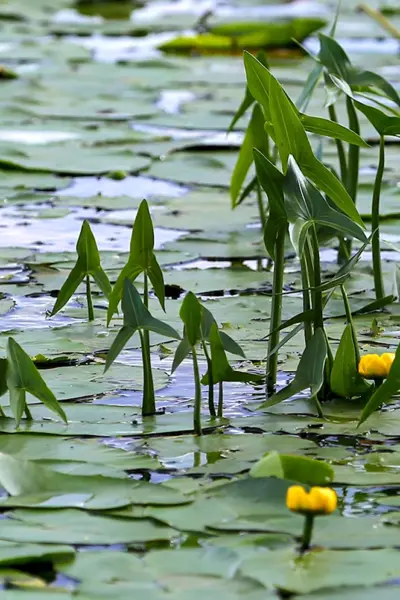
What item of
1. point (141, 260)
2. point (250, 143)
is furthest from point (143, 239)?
point (250, 143)

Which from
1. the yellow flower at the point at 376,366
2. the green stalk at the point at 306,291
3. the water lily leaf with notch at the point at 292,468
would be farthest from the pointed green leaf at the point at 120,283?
the water lily leaf with notch at the point at 292,468

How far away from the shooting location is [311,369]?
54.7 inches

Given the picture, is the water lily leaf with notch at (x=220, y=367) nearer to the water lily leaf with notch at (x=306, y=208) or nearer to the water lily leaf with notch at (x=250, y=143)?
the water lily leaf with notch at (x=306, y=208)

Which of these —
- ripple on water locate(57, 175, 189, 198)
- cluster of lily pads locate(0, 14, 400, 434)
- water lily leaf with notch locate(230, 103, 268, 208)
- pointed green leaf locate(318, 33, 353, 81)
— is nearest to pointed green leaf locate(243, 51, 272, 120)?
cluster of lily pads locate(0, 14, 400, 434)

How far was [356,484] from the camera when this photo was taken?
1.21 metres

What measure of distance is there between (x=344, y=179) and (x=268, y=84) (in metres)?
0.74

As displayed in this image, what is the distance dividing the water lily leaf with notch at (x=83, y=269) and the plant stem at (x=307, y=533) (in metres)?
0.66

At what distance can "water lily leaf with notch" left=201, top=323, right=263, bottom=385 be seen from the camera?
1.40 m

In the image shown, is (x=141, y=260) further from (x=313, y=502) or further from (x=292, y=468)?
(x=313, y=502)

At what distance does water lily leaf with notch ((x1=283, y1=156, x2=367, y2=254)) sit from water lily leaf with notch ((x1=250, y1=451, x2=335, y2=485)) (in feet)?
1.05

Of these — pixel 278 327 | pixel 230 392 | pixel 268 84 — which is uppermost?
pixel 268 84

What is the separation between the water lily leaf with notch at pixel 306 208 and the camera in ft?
4.51

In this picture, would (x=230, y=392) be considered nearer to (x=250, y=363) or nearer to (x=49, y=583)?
(x=250, y=363)

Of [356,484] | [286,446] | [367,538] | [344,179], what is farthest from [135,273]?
[344,179]
